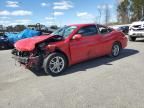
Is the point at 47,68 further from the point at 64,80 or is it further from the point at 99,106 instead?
the point at 99,106

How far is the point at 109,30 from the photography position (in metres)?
8.61

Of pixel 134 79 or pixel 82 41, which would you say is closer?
pixel 134 79

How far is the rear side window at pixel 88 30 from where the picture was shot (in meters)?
7.49

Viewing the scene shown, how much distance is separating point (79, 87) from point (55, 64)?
1.44 metres

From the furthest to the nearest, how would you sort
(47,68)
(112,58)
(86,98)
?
(112,58)
(47,68)
(86,98)

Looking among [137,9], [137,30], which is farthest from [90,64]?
[137,9]

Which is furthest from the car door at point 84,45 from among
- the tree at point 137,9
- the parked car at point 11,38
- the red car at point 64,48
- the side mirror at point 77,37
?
the tree at point 137,9

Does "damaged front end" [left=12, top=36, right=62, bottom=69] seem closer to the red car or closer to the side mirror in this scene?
the red car

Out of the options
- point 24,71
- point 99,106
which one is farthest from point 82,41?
point 99,106

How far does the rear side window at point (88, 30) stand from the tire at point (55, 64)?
1281 mm

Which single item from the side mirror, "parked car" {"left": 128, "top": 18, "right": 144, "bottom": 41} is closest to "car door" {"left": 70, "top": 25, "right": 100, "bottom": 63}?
the side mirror

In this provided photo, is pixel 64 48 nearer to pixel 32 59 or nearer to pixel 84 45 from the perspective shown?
pixel 84 45

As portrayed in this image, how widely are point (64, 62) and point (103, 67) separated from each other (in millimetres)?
1334

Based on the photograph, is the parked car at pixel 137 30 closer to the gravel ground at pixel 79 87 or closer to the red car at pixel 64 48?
the red car at pixel 64 48
